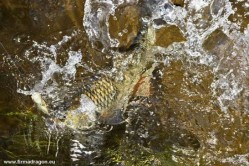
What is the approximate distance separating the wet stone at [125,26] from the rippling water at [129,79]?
0.03 feet

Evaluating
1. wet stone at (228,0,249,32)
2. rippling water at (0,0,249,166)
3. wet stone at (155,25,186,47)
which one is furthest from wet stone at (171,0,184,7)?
wet stone at (228,0,249,32)

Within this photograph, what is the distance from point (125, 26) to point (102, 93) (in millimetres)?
787

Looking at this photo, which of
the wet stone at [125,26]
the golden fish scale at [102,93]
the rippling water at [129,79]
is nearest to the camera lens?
the golden fish scale at [102,93]

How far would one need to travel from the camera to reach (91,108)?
3.43 m

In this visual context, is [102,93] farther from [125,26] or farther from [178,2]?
[178,2]

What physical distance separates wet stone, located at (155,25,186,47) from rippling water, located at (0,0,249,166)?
11 millimetres

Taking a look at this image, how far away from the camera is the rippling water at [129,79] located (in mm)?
3564

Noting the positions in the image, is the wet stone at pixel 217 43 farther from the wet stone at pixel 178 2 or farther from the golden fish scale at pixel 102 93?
the golden fish scale at pixel 102 93

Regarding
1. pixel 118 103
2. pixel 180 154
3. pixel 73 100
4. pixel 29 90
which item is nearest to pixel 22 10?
pixel 29 90

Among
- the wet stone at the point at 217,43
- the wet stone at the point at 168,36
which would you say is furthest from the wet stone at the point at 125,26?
the wet stone at the point at 217,43

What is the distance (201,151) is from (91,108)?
50.5 inches

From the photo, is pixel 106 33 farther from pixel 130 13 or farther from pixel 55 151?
pixel 55 151

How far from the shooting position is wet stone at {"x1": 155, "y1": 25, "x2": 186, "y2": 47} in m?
3.70

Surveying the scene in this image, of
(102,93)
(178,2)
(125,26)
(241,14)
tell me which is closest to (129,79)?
(102,93)
